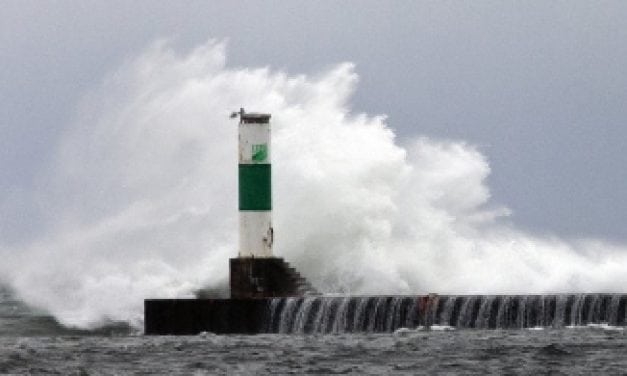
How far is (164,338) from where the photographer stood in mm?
30719

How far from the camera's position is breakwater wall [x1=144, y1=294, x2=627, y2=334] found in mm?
29984

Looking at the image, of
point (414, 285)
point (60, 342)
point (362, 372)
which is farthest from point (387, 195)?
point (362, 372)

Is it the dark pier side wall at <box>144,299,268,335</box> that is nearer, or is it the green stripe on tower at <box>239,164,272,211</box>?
the dark pier side wall at <box>144,299,268,335</box>

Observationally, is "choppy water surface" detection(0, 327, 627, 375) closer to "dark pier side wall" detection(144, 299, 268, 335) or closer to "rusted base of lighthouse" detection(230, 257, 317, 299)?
"dark pier side wall" detection(144, 299, 268, 335)

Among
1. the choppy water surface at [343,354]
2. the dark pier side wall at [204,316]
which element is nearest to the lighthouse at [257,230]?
the dark pier side wall at [204,316]

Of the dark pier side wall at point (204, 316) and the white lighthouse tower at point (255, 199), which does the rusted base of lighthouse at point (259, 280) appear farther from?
the dark pier side wall at point (204, 316)

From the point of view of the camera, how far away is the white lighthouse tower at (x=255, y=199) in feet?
109

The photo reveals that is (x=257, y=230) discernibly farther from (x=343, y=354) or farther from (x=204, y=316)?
(x=343, y=354)

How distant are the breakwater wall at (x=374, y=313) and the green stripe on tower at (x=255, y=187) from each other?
201 centimetres

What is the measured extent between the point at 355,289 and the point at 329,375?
10.1m

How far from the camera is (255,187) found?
3303 cm

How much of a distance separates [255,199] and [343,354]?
20.7 feet

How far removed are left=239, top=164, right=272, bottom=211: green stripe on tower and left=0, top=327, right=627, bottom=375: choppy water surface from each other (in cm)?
291

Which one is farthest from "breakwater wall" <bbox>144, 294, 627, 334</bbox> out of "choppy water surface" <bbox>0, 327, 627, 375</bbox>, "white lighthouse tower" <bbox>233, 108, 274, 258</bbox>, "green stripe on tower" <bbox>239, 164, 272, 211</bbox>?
"green stripe on tower" <bbox>239, 164, 272, 211</bbox>
